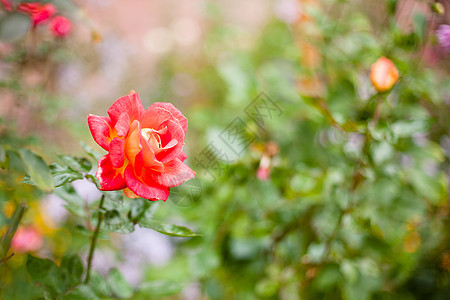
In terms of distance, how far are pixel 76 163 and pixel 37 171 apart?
0.20ft

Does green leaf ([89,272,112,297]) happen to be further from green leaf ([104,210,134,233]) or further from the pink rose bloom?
the pink rose bloom

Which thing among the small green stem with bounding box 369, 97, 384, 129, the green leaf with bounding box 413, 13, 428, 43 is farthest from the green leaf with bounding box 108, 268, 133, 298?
the green leaf with bounding box 413, 13, 428, 43

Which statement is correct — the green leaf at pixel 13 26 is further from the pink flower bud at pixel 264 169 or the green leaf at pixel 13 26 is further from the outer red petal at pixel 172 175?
the pink flower bud at pixel 264 169

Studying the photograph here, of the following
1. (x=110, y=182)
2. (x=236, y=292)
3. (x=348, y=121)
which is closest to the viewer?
(x=110, y=182)

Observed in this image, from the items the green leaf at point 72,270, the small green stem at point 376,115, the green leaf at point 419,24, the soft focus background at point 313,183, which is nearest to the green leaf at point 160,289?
the soft focus background at point 313,183

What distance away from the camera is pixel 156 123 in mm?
330

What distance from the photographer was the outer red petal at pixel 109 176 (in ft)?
0.99

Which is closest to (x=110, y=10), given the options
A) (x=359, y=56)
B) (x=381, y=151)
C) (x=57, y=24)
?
(x=57, y=24)

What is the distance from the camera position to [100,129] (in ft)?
1.02

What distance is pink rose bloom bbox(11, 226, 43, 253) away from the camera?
688mm

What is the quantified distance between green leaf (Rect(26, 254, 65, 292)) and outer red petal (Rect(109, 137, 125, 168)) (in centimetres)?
14

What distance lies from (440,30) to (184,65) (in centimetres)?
141

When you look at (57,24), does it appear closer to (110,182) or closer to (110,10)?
(110,182)

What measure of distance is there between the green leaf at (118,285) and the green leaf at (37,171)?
18cm
